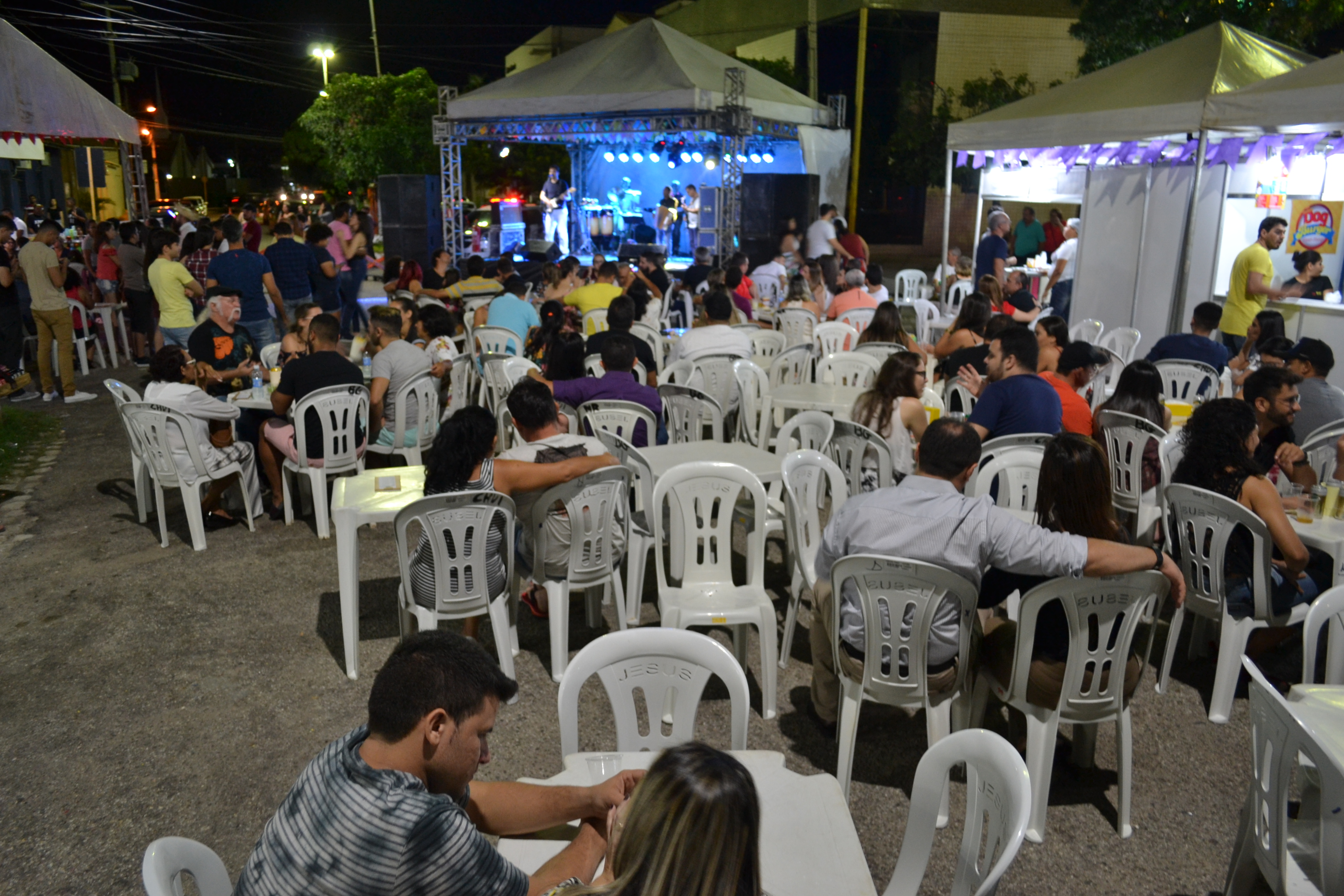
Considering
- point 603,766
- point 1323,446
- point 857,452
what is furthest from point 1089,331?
point 603,766

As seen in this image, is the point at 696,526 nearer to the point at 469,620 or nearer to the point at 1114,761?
the point at 469,620

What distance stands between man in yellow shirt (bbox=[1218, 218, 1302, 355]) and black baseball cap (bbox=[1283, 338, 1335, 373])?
9.14ft

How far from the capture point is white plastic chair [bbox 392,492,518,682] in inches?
143

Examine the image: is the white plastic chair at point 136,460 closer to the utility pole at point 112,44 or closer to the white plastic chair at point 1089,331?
the white plastic chair at point 1089,331

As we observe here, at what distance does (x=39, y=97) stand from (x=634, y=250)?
39.7ft

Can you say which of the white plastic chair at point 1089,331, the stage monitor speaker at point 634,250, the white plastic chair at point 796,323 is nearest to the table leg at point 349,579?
the white plastic chair at point 796,323

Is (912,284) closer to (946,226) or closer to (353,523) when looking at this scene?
(946,226)

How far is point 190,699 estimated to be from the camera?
393 centimetres

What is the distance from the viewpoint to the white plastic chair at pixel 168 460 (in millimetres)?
5297

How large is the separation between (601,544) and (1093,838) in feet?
6.83

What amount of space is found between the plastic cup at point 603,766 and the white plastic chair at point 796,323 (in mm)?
6536

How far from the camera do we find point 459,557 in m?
3.73

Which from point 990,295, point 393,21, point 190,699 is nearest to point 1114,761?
point 190,699

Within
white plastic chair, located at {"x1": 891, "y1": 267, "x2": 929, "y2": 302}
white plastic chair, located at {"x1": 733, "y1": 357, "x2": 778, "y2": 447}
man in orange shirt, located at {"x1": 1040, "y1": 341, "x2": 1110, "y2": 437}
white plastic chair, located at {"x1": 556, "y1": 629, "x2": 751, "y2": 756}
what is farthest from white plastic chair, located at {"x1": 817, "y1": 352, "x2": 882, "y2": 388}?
white plastic chair, located at {"x1": 891, "y1": 267, "x2": 929, "y2": 302}
